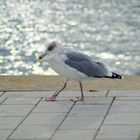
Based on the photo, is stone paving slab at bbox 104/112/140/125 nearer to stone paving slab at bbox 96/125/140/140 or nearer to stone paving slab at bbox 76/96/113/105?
stone paving slab at bbox 96/125/140/140

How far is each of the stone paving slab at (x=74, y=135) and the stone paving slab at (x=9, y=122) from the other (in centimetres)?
57

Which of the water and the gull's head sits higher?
the gull's head

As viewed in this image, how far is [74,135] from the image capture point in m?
6.63

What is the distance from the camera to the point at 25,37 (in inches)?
790

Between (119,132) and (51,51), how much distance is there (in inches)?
69.8

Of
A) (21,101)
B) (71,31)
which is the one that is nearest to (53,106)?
(21,101)

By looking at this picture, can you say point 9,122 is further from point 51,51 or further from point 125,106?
point 125,106

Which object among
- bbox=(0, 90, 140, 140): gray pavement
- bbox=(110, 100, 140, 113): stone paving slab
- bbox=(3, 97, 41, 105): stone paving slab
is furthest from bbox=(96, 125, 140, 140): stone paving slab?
bbox=(3, 97, 41, 105): stone paving slab

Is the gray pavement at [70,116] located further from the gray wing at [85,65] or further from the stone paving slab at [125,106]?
the gray wing at [85,65]

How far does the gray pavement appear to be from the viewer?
667 cm

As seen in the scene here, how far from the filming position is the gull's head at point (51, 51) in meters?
8.05

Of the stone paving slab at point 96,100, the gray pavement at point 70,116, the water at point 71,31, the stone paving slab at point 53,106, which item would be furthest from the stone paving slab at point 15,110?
the water at point 71,31

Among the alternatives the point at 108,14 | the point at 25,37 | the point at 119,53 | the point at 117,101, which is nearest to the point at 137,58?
the point at 119,53

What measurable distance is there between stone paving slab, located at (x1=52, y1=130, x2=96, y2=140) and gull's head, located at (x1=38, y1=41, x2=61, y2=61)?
1.49m
